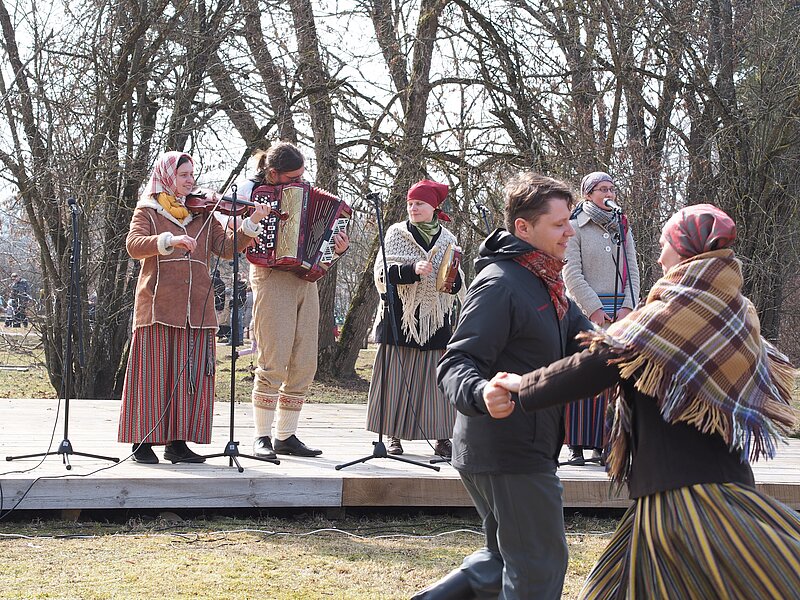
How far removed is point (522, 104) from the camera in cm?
1022

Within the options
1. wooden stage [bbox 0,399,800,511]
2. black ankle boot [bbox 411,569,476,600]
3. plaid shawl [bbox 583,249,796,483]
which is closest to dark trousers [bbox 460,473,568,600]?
black ankle boot [bbox 411,569,476,600]

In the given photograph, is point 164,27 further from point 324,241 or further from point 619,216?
point 619,216

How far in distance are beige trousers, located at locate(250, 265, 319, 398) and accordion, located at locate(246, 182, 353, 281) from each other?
113 millimetres

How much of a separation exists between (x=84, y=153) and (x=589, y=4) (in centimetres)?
518

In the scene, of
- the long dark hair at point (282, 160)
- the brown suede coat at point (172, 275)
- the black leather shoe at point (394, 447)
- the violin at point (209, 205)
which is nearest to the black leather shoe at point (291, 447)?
the black leather shoe at point (394, 447)

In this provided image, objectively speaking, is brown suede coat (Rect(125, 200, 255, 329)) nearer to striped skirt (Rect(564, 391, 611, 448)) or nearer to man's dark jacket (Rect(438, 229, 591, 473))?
striped skirt (Rect(564, 391, 611, 448))

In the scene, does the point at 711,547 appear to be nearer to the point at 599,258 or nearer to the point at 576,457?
the point at 599,258

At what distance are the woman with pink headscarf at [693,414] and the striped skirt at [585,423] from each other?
6.63 feet

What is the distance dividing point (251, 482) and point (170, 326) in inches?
37.2

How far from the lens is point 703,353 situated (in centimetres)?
252

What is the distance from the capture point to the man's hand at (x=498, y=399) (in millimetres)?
2604

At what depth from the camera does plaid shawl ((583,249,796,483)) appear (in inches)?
Answer: 99.1

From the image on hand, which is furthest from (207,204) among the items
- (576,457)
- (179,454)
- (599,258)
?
(576,457)

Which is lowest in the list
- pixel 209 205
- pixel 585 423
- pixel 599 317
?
pixel 585 423
